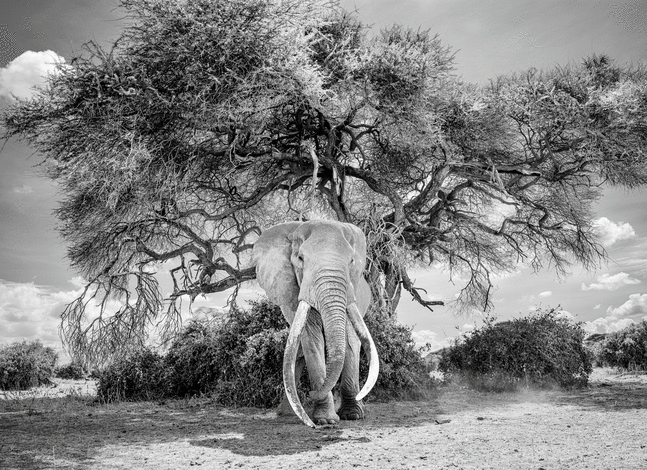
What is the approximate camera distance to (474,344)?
12.3 meters

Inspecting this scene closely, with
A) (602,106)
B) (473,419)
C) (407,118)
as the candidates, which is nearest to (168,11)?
(407,118)

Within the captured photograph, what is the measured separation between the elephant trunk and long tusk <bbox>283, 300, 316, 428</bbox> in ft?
0.76

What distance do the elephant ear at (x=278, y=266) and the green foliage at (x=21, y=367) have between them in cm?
1066

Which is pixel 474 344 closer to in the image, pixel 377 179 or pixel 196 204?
pixel 377 179

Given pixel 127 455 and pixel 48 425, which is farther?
pixel 48 425

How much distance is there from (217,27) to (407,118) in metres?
4.72

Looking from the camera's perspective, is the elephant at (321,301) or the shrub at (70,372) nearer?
the elephant at (321,301)

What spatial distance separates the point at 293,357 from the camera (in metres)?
6.93

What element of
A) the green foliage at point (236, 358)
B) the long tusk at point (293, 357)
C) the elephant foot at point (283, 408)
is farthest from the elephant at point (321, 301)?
the green foliage at point (236, 358)

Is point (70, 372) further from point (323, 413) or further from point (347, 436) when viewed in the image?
point (347, 436)

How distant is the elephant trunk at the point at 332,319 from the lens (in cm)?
678

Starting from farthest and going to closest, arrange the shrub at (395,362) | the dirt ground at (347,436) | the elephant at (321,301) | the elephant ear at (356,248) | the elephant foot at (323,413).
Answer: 1. the shrub at (395,362)
2. the elephant ear at (356,248)
3. the elephant foot at (323,413)
4. the elephant at (321,301)
5. the dirt ground at (347,436)

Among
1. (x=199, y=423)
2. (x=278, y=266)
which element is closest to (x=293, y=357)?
(x=278, y=266)

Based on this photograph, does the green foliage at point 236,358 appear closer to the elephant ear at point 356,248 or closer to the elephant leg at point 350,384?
the elephant leg at point 350,384
